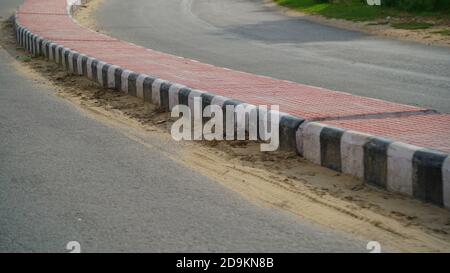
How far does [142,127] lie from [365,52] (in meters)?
7.68

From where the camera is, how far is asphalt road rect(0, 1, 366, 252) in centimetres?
398

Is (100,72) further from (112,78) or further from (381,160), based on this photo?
(381,160)

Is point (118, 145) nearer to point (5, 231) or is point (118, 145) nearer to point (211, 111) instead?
point (211, 111)

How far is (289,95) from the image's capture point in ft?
25.3

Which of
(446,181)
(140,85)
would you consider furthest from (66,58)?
(446,181)

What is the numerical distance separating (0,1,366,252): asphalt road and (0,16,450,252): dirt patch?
0.15 meters

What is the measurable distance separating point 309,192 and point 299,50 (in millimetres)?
9933

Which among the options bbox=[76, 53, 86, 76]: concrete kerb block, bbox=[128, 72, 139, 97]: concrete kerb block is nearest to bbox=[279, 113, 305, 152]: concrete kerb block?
bbox=[128, 72, 139, 97]: concrete kerb block

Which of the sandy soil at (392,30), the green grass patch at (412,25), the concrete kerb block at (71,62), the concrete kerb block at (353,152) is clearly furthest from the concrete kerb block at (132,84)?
the green grass patch at (412,25)

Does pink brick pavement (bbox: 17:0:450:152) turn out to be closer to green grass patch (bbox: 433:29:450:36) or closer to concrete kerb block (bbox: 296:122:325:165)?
concrete kerb block (bbox: 296:122:325:165)

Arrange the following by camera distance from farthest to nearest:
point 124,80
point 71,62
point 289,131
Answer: point 71,62 < point 124,80 < point 289,131

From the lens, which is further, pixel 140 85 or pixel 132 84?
pixel 132 84
